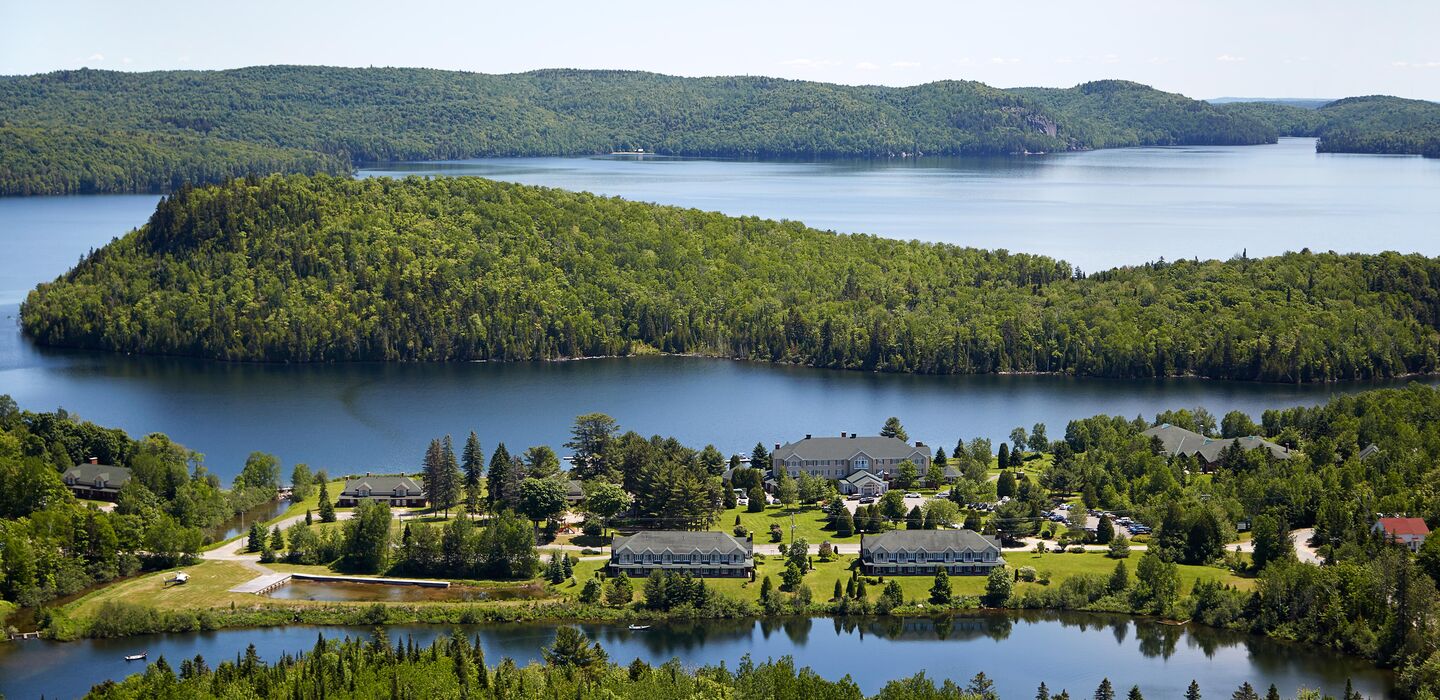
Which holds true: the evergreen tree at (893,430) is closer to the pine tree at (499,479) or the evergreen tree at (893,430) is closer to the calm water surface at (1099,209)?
the pine tree at (499,479)

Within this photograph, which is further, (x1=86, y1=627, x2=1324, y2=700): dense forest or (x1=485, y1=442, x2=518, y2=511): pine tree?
(x1=485, y1=442, x2=518, y2=511): pine tree

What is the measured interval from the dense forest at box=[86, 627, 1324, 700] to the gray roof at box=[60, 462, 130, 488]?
62.8ft

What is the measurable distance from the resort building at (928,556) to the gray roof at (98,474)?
2736 centimetres

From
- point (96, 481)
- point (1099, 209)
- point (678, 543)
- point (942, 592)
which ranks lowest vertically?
point (942, 592)

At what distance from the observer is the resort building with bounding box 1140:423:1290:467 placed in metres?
57.8

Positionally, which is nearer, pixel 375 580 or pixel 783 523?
pixel 375 580

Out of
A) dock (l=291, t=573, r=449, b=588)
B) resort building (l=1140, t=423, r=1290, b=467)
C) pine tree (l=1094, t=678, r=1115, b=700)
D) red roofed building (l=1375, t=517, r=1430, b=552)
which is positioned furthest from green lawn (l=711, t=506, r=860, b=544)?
red roofed building (l=1375, t=517, r=1430, b=552)

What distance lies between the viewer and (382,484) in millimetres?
55281

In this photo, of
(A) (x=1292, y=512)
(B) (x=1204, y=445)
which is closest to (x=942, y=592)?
(A) (x=1292, y=512)

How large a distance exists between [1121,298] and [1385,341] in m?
14.7

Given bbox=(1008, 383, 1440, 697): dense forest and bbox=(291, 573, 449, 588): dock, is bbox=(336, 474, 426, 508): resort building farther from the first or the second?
bbox=(1008, 383, 1440, 697): dense forest

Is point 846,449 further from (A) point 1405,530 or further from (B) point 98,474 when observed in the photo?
(B) point 98,474

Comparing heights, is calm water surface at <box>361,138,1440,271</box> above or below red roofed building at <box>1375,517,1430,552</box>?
above

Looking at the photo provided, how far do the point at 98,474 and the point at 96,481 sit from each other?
1.00ft
